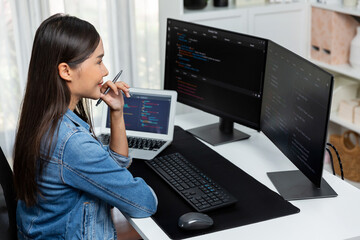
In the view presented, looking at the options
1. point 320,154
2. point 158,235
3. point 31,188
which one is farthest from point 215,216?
point 31,188

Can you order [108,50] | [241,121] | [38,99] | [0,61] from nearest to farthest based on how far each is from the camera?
[38,99] → [241,121] → [0,61] → [108,50]

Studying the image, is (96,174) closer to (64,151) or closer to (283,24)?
(64,151)

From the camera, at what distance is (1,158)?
5.61 feet

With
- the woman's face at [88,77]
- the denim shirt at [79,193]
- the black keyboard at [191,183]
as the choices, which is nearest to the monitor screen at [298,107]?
the black keyboard at [191,183]

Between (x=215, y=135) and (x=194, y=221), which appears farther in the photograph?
(x=215, y=135)

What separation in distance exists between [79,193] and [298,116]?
0.69 metres

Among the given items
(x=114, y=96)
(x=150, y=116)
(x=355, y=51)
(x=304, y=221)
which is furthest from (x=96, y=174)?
(x=355, y=51)

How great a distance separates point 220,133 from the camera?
2.27 meters

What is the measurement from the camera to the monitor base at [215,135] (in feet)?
7.20

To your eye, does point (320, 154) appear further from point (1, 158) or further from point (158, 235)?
point (1, 158)

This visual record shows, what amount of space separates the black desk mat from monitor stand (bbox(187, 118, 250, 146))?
0.27 ft

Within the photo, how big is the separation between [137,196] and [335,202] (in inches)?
23.3

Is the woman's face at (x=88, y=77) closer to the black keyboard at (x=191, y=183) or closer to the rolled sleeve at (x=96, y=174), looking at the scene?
the rolled sleeve at (x=96, y=174)

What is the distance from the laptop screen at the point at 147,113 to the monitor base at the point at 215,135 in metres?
0.16
